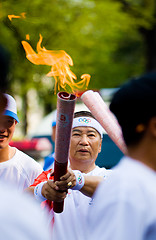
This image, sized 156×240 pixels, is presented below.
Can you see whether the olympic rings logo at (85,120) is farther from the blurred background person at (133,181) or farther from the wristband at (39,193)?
the blurred background person at (133,181)

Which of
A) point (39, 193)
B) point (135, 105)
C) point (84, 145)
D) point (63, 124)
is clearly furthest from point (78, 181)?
point (135, 105)

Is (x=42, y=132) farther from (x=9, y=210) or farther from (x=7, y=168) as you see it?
(x=9, y=210)

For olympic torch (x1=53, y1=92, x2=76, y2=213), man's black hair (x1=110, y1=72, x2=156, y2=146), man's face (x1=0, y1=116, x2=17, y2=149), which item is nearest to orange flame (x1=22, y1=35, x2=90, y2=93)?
man's face (x1=0, y1=116, x2=17, y2=149)

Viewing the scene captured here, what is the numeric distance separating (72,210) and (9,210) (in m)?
1.73

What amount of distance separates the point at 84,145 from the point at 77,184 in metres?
0.76

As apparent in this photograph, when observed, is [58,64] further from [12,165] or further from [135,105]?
[135,105]

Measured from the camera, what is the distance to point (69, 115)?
7.10 feet

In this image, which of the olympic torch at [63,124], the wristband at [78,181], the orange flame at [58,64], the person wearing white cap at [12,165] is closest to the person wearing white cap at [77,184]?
the wristband at [78,181]

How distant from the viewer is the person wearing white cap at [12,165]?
3355mm

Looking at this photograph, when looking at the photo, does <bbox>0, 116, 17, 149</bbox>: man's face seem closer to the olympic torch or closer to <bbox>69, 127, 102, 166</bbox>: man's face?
<bbox>69, 127, 102, 166</bbox>: man's face

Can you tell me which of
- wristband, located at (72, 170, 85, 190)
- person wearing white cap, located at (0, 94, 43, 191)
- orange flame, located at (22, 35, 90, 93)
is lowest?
person wearing white cap, located at (0, 94, 43, 191)

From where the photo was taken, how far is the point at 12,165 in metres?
3.41

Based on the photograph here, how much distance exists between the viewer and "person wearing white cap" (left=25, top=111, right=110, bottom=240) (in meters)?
2.45

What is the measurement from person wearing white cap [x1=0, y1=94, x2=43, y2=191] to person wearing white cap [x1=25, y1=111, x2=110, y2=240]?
37cm
